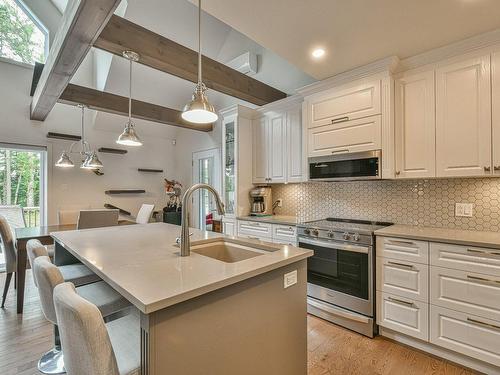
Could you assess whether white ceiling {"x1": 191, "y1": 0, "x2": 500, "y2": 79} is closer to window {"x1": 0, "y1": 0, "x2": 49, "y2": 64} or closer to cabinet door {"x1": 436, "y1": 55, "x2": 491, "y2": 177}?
cabinet door {"x1": 436, "y1": 55, "x2": 491, "y2": 177}

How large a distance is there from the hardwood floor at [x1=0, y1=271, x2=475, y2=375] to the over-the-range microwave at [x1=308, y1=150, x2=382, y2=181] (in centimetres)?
146

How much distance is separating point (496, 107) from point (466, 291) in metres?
1.39

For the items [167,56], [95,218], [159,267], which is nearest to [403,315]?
[159,267]

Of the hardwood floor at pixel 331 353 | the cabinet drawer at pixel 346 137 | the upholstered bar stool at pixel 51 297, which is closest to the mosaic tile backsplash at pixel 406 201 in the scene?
the cabinet drawer at pixel 346 137

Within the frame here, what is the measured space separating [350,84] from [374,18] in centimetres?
79

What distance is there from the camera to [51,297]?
4.51ft

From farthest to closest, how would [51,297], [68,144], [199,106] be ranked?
[68,144] < [199,106] < [51,297]

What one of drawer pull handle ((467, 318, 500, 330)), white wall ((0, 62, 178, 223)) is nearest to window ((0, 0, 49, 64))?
white wall ((0, 62, 178, 223))

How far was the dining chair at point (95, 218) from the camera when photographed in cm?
316

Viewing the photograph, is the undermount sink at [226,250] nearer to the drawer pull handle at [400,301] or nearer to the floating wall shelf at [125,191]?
the drawer pull handle at [400,301]

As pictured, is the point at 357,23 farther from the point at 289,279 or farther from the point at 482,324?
the point at 482,324

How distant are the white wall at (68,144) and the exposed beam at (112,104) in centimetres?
115

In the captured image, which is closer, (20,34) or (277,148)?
(277,148)

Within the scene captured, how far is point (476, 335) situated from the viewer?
1781 millimetres
